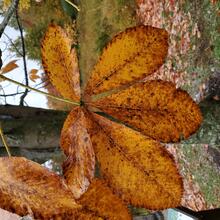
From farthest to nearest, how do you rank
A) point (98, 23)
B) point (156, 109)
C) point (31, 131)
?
point (98, 23)
point (31, 131)
point (156, 109)

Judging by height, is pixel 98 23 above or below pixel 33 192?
above

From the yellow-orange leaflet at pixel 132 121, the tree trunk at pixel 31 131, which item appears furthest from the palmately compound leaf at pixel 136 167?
the tree trunk at pixel 31 131

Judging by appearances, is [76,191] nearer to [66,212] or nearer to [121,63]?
[66,212]

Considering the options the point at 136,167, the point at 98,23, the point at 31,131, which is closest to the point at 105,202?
the point at 136,167

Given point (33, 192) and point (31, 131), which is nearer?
point (33, 192)

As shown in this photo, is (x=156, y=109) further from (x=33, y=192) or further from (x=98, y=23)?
(x=98, y=23)

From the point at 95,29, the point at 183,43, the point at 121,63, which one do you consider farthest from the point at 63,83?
the point at 95,29
